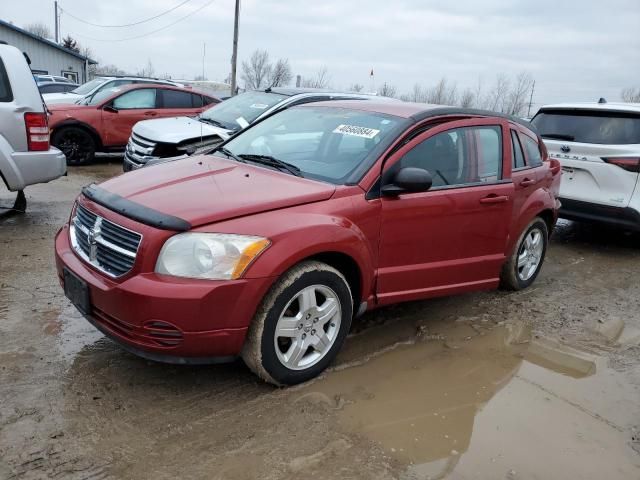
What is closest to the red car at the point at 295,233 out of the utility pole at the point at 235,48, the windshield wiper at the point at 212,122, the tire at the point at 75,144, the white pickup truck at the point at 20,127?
the white pickup truck at the point at 20,127

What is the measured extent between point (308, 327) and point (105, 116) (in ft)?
28.8

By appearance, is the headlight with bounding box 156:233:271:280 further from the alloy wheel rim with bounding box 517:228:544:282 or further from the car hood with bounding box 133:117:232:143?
the car hood with bounding box 133:117:232:143

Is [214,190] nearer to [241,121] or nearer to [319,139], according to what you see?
[319,139]

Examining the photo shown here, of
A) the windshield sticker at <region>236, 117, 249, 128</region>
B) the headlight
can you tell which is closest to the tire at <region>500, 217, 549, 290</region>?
the headlight

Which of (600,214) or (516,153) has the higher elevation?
(516,153)

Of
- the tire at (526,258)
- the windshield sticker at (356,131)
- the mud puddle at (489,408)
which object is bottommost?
the mud puddle at (489,408)

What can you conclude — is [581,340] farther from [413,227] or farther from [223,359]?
[223,359]

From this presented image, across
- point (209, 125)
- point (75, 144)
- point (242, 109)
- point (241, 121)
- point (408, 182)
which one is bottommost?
point (75, 144)

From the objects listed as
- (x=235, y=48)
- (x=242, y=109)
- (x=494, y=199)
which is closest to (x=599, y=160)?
(x=494, y=199)

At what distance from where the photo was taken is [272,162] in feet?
12.9

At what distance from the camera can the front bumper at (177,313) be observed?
282 cm

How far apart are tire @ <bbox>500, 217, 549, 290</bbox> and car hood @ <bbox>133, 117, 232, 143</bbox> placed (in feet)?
13.5

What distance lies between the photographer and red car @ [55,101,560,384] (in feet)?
9.50

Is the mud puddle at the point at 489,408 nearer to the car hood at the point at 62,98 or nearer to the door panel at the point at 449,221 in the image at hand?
the door panel at the point at 449,221
